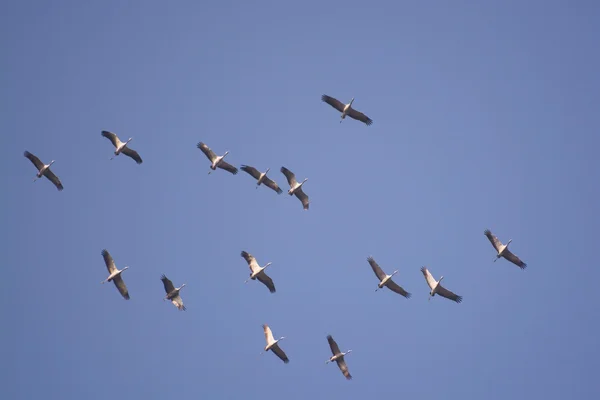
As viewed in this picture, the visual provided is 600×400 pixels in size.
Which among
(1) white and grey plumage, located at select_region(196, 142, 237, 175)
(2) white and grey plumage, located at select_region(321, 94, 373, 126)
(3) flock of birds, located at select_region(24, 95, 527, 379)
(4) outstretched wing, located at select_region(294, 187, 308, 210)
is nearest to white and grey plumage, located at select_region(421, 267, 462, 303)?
(3) flock of birds, located at select_region(24, 95, 527, 379)

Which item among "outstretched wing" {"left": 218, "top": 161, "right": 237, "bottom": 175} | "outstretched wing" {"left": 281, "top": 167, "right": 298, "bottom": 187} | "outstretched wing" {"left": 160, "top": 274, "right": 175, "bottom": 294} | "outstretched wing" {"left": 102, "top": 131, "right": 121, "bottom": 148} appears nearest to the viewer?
"outstretched wing" {"left": 160, "top": 274, "right": 175, "bottom": 294}

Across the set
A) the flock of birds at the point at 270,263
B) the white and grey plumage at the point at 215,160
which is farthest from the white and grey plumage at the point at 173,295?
the white and grey plumage at the point at 215,160

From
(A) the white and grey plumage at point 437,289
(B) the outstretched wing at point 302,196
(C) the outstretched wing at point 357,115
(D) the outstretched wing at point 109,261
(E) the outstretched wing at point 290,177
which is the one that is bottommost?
(A) the white and grey plumage at point 437,289

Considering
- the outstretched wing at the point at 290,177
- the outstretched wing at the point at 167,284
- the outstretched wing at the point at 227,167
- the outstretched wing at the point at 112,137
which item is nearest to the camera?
the outstretched wing at the point at 167,284

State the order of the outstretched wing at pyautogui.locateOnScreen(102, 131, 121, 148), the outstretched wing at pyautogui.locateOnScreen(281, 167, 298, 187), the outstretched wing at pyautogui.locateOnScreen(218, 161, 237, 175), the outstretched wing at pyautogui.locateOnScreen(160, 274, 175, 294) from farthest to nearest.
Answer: the outstretched wing at pyautogui.locateOnScreen(218, 161, 237, 175)
the outstretched wing at pyautogui.locateOnScreen(281, 167, 298, 187)
the outstretched wing at pyautogui.locateOnScreen(102, 131, 121, 148)
the outstretched wing at pyautogui.locateOnScreen(160, 274, 175, 294)

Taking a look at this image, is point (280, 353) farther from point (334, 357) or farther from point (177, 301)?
point (177, 301)

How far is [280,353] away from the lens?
52.7 metres

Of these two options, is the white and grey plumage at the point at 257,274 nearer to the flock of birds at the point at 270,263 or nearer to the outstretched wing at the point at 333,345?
the flock of birds at the point at 270,263

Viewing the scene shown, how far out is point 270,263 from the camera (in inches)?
2110

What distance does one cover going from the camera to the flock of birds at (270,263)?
52.6m

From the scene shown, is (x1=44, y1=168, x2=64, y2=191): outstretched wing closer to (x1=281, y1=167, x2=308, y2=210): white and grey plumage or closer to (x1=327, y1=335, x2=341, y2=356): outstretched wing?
(x1=281, y1=167, x2=308, y2=210): white and grey plumage

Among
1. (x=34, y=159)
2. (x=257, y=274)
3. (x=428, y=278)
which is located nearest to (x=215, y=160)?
(x=257, y=274)

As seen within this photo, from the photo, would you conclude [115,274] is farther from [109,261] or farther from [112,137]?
[112,137]

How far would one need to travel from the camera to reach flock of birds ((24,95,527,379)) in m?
52.6
